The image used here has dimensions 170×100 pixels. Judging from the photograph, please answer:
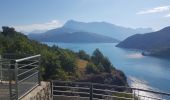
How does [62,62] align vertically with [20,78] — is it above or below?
below

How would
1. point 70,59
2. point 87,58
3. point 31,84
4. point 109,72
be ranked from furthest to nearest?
point 87,58, point 109,72, point 70,59, point 31,84

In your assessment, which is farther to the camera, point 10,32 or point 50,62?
point 10,32

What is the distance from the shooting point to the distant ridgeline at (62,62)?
42944mm

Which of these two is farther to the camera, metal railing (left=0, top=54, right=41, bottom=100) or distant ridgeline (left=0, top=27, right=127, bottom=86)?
distant ridgeline (left=0, top=27, right=127, bottom=86)

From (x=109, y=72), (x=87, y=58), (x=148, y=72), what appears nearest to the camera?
(x=109, y=72)

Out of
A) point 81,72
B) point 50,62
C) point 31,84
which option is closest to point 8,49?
point 50,62

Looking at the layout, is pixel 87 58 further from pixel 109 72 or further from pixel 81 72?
pixel 81 72

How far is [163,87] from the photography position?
86750mm

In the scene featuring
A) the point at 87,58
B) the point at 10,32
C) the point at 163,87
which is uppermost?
the point at 10,32

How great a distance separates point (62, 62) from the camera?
5722cm

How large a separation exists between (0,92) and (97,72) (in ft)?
228

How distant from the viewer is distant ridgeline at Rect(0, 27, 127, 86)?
141 ft

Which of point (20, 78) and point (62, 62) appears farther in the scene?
point (62, 62)

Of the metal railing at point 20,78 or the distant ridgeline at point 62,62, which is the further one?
the distant ridgeline at point 62,62
